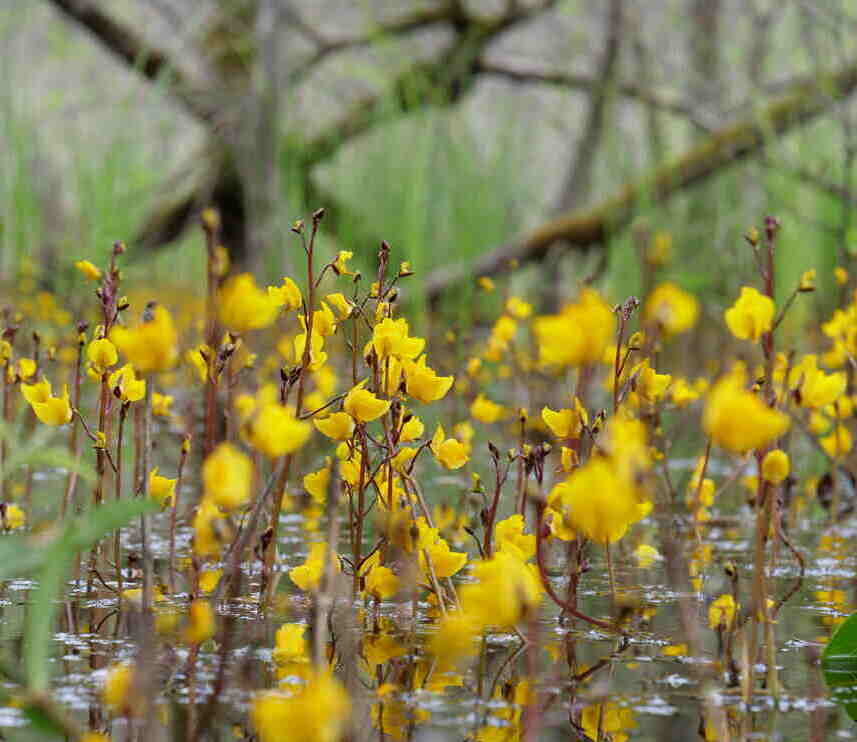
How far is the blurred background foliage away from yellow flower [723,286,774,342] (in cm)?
289

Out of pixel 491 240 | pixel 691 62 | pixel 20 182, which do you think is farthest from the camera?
pixel 691 62

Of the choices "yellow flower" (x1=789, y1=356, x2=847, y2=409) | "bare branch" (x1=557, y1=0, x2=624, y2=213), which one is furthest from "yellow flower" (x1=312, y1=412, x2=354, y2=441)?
"bare branch" (x1=557, y1=0, x2=624, y2=213)

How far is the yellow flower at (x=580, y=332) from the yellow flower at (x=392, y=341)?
0.53m

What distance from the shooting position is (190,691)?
134 cm

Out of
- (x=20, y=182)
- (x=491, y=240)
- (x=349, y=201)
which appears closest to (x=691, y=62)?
(x=491, y=240)

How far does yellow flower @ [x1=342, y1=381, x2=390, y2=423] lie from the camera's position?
62.0 inches

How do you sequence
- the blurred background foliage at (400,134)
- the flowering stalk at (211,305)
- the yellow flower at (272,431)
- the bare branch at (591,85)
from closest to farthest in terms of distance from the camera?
the yellow flower at (272,431), the flowering stalk at (211,305), the blurred background foliage at (400,134), the bare branch at (591,85)

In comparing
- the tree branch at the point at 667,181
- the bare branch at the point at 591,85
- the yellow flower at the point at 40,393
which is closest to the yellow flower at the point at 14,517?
the yellow flower at the point at 40,393

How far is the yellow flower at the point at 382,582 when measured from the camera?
1.68 meters

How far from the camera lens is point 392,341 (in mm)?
1608

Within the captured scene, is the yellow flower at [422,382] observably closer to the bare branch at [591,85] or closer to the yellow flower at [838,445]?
the yellow flower at [838,445]

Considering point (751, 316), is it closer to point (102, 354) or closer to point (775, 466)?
point (775, 466)

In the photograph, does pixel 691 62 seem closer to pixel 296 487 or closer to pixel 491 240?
pixel 491 240

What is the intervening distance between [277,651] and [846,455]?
1706 millimetres
